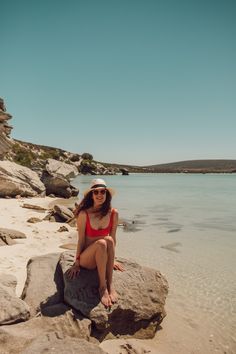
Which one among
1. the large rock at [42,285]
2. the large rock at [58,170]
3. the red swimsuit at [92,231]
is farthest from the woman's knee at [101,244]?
the large rock at [58,170]

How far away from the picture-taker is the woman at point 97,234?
5051 millimetres

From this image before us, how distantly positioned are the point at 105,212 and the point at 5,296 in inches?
81.3

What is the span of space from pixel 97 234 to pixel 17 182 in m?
18.9

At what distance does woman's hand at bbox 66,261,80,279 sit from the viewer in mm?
5293

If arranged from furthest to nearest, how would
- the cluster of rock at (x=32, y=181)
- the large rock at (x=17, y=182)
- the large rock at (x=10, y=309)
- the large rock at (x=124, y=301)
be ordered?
1. the cluster of rock at (x=32, y=181)
2. the large rock at (x=17, y=182)
3. the large rock at (x=124, y=301)
4. the large rock at (x=10, y=309)

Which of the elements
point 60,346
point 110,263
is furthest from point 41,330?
point 110,263

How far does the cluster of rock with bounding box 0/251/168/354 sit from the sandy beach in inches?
8.7

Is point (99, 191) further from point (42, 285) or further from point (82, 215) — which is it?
point (42, 285)

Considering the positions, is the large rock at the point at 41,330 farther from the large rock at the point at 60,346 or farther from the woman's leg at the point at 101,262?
the woman's leg at the point at 101,262

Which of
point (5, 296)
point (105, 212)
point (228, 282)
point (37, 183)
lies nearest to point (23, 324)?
point (5, 296)

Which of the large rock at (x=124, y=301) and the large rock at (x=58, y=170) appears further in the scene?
the large rock at (x=58, y=170)

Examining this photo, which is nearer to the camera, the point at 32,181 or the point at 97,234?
the point at 97,234

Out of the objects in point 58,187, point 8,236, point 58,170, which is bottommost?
point 8,236

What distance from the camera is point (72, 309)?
4.81 m
